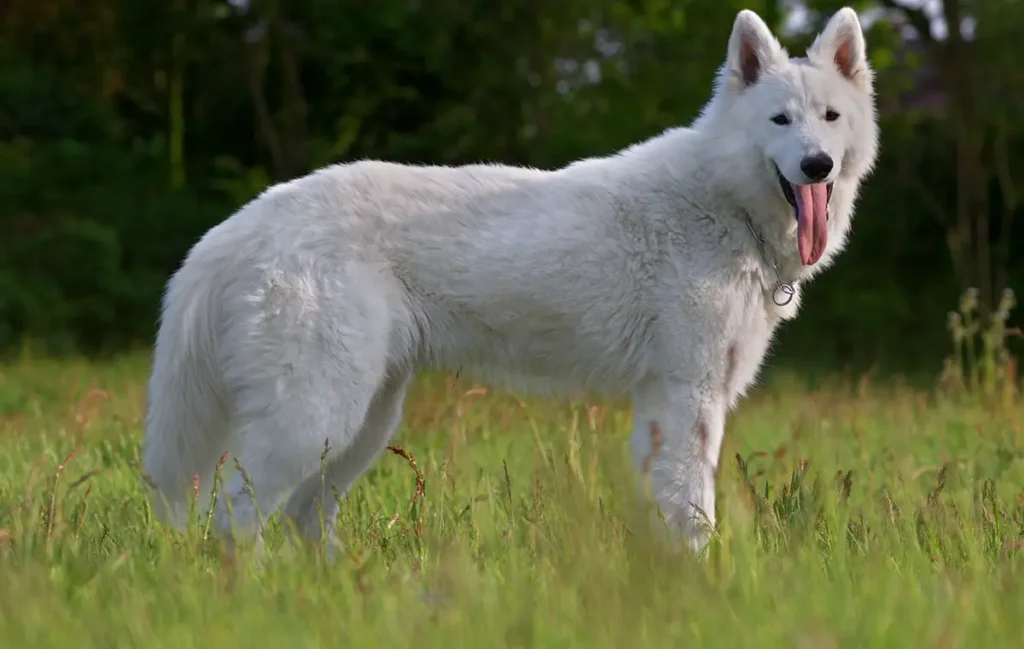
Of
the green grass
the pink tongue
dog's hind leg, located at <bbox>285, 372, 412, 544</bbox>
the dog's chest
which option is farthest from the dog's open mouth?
dog's hind leg, located at <bbox>285, 372, 412, 544</bbox>

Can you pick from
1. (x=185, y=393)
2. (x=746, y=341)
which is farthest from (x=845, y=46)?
(x=185, y=393)

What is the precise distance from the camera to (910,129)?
14.9m

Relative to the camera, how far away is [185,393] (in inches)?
156

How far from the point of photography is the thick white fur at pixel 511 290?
12.5 ft

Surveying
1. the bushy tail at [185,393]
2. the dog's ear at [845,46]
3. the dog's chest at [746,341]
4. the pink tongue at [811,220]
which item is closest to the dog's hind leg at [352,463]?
the bushy tail at [185,393]

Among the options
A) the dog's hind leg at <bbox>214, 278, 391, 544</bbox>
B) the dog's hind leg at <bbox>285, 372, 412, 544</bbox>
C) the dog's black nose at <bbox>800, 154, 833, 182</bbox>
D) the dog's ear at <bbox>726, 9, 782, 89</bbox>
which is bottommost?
the dog's hind leg at <bbox>285, 372, 412, 544</bbox>

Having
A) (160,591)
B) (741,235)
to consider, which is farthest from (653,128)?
(160,591)

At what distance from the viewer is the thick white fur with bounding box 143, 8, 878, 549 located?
3.81 metres

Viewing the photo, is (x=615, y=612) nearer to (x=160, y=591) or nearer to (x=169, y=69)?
(x=160, y=591)

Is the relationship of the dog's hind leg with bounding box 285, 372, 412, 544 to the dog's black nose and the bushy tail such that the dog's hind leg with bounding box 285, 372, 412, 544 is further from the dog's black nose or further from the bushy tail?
the dog's black nose

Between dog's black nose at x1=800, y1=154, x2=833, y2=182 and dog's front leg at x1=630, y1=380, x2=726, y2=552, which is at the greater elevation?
dog's black nose at x1=800, y1=154, x2=833, y2=182

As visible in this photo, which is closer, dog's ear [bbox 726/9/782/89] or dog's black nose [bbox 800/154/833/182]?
dog's black nose [bbox 800/154/833/182]

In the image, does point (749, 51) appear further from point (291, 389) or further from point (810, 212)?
point (291, 389)

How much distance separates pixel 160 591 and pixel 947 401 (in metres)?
5.84
